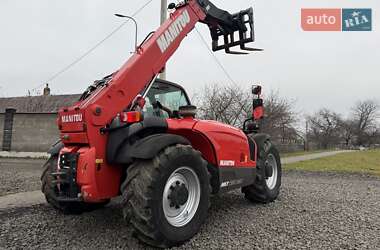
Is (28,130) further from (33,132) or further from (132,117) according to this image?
(132,117)

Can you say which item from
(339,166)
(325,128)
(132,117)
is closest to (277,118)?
(339,166)

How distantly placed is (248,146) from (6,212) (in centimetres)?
411

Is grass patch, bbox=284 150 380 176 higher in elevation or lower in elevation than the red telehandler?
lower

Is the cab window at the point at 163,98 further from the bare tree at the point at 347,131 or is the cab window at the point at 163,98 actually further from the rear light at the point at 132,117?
the bare tree at the point at 347,131

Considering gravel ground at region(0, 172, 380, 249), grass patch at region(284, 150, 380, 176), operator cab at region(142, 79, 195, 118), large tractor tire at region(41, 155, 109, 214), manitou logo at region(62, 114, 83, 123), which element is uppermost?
operator cab at region(142, 79, 195, 118)

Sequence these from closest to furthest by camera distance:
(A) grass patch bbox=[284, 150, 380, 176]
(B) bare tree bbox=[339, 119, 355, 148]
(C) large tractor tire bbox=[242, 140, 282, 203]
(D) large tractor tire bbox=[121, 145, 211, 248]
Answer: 1. (D) large tractor tire bbox=[121, 145, 211, 248]
2. (C) large tractor tire bbox=[242, 140, 282, 203]
3. (A) grass patch bbox=[284, 150, 380, 176]
4. (B) bare tree bbox=[339, 119, 355, 148]

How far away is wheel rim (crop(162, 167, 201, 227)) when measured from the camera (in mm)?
4094

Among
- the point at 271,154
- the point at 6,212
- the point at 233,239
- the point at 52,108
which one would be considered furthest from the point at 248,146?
the point at 52,108

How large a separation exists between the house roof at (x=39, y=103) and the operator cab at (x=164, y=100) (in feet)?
88.8

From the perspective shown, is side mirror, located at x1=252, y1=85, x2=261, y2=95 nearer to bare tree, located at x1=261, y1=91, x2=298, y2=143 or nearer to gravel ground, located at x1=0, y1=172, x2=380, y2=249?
gravel ground, located at x1=0, y1=172, x2=380, y2=249

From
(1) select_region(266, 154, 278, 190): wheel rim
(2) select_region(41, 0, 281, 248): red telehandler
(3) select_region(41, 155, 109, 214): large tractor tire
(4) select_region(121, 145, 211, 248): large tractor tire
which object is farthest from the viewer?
(1) select_region(266, 154, 278, 190): wheel rim

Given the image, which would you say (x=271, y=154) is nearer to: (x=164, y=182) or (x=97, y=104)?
(x=164, y=182)

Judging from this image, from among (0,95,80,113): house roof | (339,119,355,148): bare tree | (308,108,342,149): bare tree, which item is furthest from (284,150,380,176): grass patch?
(339,119,355,148): bare tree

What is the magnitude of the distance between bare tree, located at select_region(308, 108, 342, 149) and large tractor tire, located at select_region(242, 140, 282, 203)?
69.7 meters
